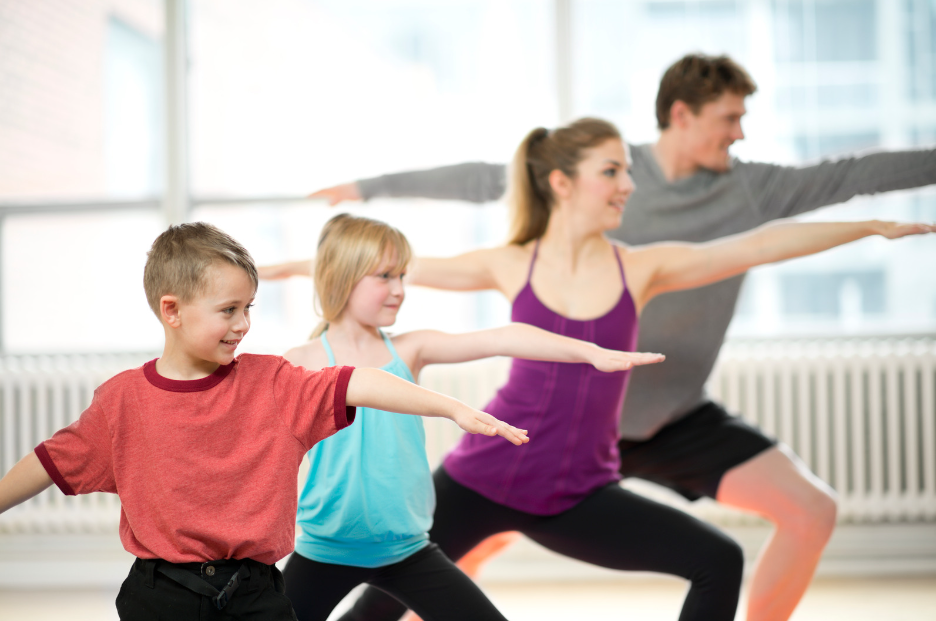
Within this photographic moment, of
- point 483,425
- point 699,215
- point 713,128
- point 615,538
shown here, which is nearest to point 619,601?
point 615,538

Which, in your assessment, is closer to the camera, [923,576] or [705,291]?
[705,291]

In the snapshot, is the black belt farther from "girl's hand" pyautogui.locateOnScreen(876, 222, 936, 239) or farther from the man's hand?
"girl's hand" pyautogui.locateOnScreen(876, 222, 936, 239)

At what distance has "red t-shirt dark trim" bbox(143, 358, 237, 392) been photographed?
3.94 ft

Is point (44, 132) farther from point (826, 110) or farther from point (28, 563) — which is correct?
point (826, 110)

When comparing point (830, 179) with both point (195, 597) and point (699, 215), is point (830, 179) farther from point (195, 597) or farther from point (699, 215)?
point (195, 597)

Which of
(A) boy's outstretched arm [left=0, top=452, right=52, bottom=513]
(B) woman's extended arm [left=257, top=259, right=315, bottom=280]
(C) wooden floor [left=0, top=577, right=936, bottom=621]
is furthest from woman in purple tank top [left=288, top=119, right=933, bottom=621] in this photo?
(C) wooden floor [left=0, top=577, right=936, bottom=621]

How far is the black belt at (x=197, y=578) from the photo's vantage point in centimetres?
115

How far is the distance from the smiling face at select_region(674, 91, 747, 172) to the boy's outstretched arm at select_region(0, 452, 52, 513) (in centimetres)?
164

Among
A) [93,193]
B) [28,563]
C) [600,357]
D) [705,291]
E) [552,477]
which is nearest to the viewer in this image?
[600,357]

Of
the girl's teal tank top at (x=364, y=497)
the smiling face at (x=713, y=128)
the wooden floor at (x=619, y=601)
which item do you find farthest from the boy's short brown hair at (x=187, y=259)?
the wooden floor at (x=619, y=601)

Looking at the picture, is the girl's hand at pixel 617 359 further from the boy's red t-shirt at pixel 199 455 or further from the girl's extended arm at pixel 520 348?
the boy's red t-shirt at pixel 199 455

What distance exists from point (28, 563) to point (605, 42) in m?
3.20

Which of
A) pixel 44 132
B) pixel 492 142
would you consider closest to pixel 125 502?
pixel 492 142

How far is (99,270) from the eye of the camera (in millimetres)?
3426
